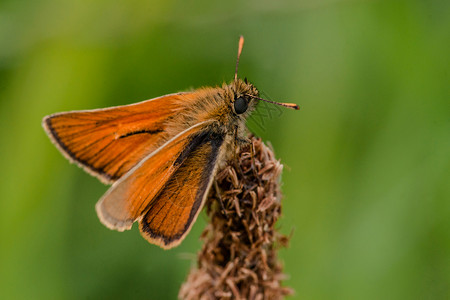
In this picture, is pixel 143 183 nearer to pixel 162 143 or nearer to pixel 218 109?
pixel 162 143

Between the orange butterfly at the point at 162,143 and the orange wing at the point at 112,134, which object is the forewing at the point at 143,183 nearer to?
the orange butterfly at the point at 162,143

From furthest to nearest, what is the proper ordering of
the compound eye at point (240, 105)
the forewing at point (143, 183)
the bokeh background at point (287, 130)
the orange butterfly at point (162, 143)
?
the bokeh background at point (287, 130) < the compound eye at point (240, 105) < the orange butterfly at point (162, 143) < the forewing at point (143, 183)

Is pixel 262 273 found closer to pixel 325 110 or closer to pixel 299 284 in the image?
pixel 299 284

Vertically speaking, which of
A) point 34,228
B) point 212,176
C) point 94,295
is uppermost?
point 212,176

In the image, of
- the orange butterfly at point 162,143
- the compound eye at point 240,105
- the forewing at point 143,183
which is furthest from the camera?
the compound eye at point 240,105

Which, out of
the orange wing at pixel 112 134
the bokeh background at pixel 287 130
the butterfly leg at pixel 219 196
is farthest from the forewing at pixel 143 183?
the bokeh background at pixel 287 130

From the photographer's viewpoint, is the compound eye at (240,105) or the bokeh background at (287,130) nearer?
the compound eye at (240,105)

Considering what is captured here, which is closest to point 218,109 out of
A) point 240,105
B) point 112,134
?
point 240,105

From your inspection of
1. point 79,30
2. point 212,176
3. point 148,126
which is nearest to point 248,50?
point 79,30
